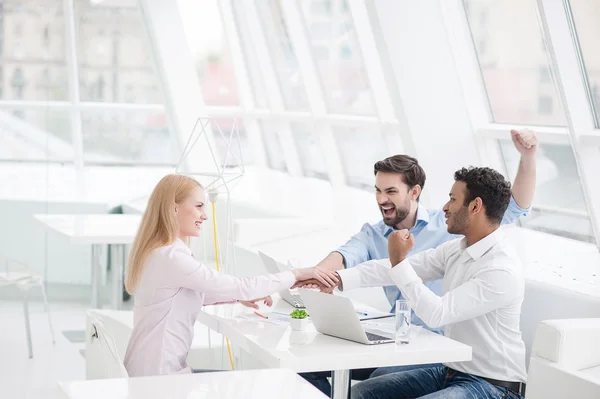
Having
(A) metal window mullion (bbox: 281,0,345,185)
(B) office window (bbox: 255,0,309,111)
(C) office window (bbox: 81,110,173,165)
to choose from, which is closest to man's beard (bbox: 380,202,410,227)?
(A) metal window mullion (bbox: 281,0,345,185)

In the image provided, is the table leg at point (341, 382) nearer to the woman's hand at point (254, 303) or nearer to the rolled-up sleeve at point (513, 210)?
the woman's hand at point (254, 303)

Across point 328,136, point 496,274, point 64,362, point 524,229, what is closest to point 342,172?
point 328,136

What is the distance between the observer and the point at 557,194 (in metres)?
5.42

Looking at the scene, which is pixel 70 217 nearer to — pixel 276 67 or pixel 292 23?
pixel 292 23

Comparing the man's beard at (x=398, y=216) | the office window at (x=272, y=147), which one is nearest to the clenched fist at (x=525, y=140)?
the man's beard at (x=398, y=216)

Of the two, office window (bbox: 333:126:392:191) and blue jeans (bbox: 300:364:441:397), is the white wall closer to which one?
office window (bbox: 333:126:392:191)

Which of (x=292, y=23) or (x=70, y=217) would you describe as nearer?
(x=70, y=217)

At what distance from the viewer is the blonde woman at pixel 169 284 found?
2967mm

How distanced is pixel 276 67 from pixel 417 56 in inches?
189

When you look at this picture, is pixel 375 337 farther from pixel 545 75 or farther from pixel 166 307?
pixel 545 75

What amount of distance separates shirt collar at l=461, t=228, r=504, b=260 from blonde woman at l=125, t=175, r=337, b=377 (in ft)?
2.43

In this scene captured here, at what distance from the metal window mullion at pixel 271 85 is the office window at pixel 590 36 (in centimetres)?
507

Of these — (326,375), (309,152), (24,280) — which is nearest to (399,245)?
(326,375)

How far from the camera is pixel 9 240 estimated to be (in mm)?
6176
